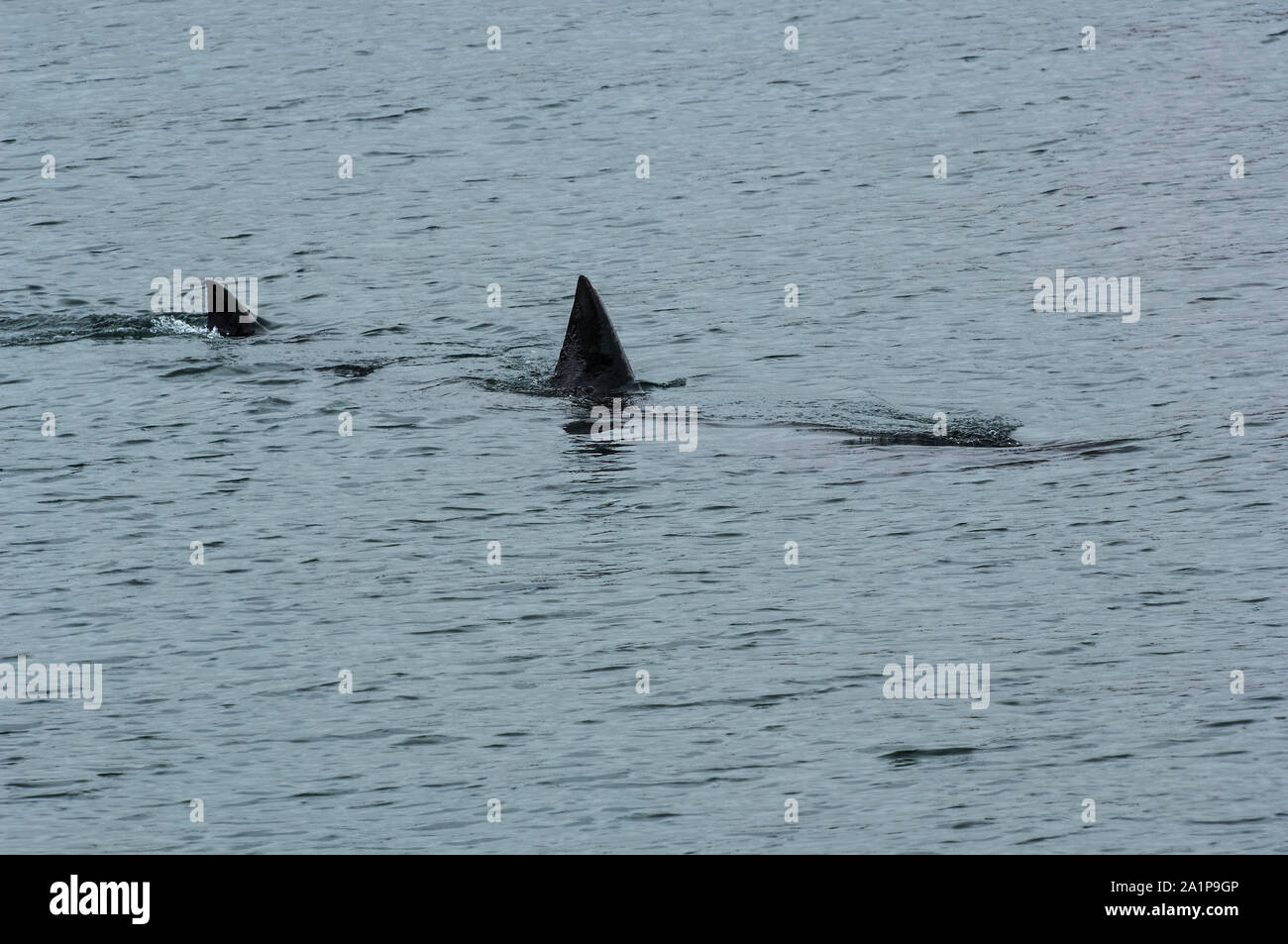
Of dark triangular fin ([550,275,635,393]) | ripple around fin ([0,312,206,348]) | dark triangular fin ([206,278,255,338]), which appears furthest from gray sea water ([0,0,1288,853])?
dark triangular fin ([206,278,255,338])

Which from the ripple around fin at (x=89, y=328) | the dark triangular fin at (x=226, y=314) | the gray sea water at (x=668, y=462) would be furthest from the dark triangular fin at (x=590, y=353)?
the ripple around fin at (x=89, y=328)

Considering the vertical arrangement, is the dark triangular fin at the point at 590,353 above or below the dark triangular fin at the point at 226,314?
below

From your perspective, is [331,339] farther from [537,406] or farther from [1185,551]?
[1185,551]

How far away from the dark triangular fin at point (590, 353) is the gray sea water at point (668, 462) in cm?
58

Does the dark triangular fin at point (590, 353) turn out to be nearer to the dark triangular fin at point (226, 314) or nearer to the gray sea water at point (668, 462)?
the gray sea water at point (668, 462)

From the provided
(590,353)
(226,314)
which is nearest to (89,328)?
(226,314)

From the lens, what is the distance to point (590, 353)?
27.6 meters

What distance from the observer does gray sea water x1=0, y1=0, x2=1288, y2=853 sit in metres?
16.4

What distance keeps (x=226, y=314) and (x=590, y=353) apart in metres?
8.23

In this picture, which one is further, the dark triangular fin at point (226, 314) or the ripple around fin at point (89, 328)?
the ripple around fin at point (89, 328)

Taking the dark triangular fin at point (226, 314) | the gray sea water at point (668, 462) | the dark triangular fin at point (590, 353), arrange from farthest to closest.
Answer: the dark triangular fin at point (226, 314) → the dark triangular fin at point (590, 353) → the gray sea water at point (668, 462)

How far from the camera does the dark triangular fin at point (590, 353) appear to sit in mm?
26984

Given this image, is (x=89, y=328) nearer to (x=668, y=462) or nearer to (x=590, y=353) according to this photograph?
(x=590, y=353)
